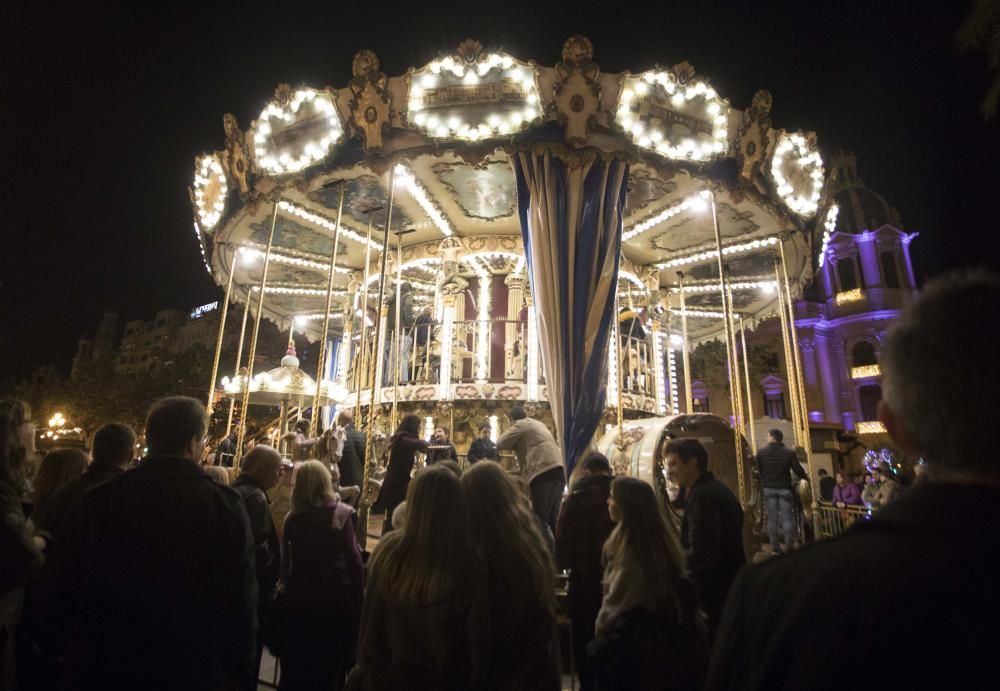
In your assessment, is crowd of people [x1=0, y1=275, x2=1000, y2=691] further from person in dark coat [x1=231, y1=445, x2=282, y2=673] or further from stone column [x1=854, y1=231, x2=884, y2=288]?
stone column [x1=854, y1=231, x2=884, y2=288]

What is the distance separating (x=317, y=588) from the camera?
127 inches

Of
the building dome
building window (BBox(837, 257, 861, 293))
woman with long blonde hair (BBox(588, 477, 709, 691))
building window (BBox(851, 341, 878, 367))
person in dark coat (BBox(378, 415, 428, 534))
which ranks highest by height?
the building dome

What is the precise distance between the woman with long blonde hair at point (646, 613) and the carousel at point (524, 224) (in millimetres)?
3570

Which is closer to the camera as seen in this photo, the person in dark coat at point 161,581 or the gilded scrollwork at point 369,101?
the person in dark coat at point 161,581

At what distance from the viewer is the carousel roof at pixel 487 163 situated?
736 cm

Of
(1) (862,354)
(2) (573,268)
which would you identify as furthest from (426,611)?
(1) (862,354)

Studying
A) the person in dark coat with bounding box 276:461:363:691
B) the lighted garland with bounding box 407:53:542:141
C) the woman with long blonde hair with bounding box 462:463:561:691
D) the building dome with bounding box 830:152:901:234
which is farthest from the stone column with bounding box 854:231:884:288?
the person in dark coat with bounding box 276:461:363:691

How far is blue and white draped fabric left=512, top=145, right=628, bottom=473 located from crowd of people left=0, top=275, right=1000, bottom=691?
2.07 m

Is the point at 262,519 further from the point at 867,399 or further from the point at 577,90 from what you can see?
the point at 867,399

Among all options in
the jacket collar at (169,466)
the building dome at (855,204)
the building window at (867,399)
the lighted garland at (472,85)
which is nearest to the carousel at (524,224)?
the lighted garland at (472,85)

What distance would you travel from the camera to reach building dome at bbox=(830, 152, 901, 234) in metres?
36.2

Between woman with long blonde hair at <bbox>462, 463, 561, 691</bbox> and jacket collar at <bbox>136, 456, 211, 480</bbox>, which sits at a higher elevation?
jacket collar at <bbox>136, 456, 211, 480</bbox>

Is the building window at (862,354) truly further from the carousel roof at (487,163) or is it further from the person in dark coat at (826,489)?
the carousel roof at (487,163)

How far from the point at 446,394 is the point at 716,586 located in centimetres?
754
